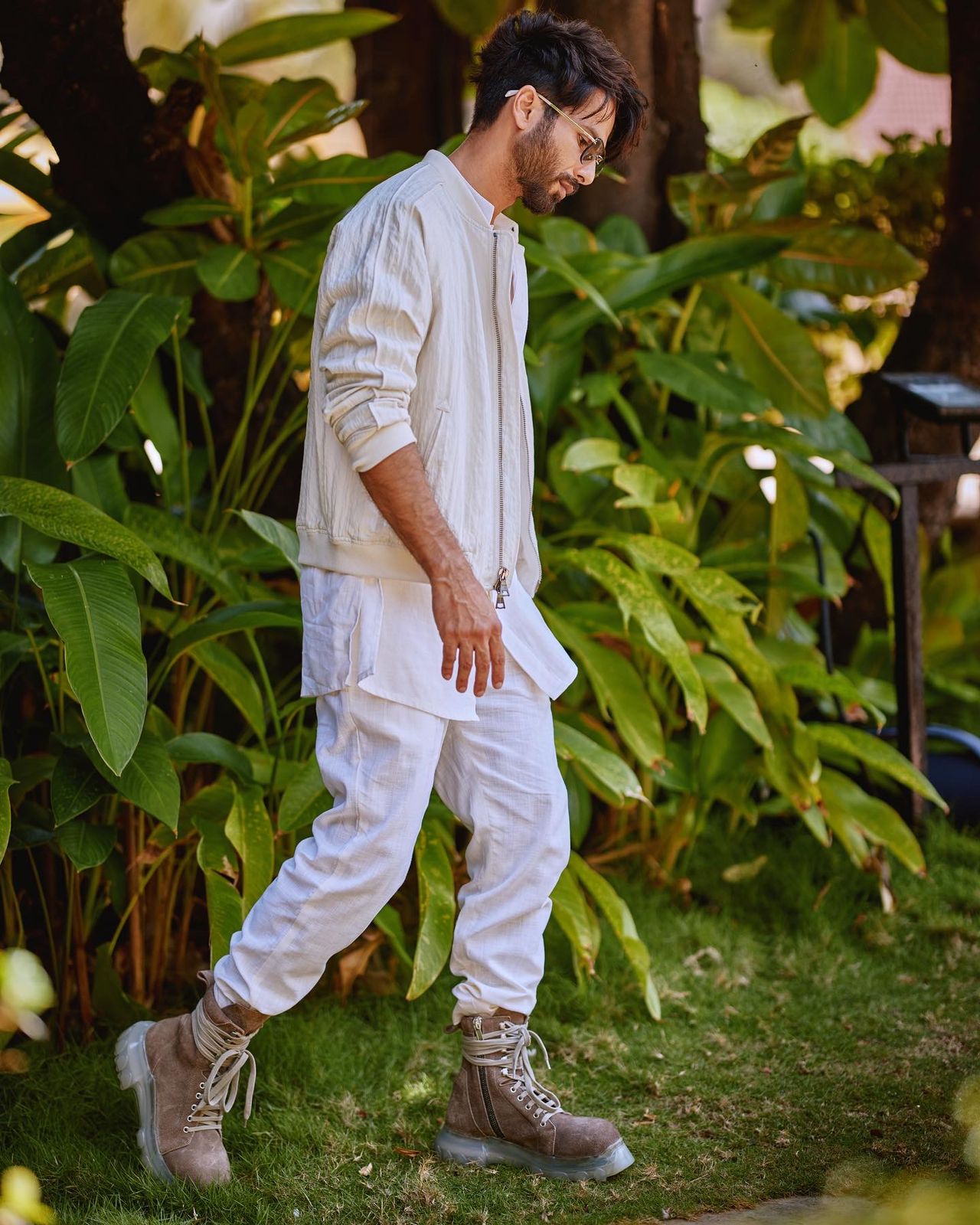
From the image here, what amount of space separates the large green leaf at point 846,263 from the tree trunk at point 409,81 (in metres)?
1.97

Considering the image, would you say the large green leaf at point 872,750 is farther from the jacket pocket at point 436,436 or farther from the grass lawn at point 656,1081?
the jacket pocket at point 436,436

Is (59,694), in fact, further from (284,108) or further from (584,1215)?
(284,108)

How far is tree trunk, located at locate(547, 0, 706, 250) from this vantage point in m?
3.96

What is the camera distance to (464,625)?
1.88m

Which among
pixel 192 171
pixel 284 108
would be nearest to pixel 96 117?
pixel 192 171

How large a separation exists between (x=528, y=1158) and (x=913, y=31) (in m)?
4.01

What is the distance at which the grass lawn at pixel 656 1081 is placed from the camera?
2.14 m

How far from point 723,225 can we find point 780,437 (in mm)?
743

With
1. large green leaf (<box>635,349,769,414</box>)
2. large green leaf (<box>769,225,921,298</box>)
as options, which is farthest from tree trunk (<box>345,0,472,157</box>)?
large green leaf (<box>635,349,769,414</box>)

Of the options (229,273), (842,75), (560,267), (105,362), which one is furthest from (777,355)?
(842,75)

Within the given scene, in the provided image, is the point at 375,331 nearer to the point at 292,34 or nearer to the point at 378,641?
the point at 378,641

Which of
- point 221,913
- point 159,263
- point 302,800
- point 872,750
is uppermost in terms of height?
point 159,263

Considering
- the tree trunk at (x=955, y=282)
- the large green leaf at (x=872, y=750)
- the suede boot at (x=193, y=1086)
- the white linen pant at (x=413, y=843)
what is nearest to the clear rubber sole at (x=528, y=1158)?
the white linen pant at (x=413, y=843)

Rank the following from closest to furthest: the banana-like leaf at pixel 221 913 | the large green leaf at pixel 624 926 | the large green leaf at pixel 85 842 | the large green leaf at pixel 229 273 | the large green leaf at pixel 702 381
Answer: the large green leaf at pixel 85 842 < the banana-like leaf at pixel 221 913 < the large green leaf at pixel 624 926 < the large green leaf at pixel 229 273 < the large green leaf at pixel 702 381
